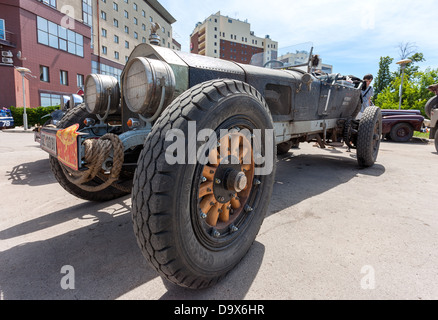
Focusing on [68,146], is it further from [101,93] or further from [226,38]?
[226,38]

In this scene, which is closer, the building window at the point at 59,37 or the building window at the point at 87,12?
the building window at the point at 59,37

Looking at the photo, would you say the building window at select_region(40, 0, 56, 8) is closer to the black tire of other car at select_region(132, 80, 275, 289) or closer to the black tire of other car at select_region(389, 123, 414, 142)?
the black tire of other car at select_region(389, 123, 414, 142)

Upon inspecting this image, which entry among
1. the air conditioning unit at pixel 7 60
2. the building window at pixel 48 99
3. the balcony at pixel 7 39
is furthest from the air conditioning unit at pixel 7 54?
the building window at pixel 48 99

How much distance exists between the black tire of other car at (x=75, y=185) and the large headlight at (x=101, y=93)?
8.0 inches

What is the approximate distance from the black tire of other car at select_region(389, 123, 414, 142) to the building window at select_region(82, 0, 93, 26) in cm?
3023

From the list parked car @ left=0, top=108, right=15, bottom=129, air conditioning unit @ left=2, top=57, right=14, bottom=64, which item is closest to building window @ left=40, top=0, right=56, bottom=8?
air conditioning unit @ left=2, top=57, right=14, bottom=64

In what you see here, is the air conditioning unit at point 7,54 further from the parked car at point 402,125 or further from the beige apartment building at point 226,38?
the beige apartment building at point 226,38

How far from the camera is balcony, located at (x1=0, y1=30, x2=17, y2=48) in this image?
788 inches

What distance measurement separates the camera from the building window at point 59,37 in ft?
72.5

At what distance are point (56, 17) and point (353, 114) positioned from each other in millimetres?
27349

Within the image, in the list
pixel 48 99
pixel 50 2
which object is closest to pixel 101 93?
pixel 48 99

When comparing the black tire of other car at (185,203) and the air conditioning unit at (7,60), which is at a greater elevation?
the air conditioning unit at (7,60)

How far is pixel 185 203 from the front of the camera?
1334 mm

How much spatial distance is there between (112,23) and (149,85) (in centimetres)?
3832
